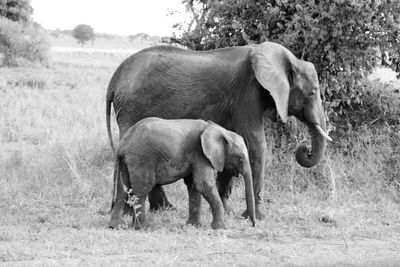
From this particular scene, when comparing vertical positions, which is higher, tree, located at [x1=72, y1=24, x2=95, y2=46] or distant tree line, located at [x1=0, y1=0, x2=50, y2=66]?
distant tree line, located at [x1=0, y1=0, x2=50, y2=66]

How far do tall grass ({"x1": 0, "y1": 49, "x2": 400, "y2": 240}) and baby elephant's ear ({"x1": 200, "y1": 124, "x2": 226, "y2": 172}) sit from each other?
0.66 metres

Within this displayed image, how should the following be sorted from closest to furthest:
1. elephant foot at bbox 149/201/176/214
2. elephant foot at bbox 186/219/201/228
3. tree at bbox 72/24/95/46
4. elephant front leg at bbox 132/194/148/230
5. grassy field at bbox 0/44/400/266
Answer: grassy field at bbox 0/44/400/266 < elephant front leg at bbox 132/194/148/230 < elephant foot at bbox 186/219/201/228 < elephant foot at bbox 149/201/176/214 < tree at bbox 72/24/95/46

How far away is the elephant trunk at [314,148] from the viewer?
8266 mm

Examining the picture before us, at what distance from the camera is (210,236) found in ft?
23.0

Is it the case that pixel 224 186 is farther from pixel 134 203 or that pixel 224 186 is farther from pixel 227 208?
pixel 134 203

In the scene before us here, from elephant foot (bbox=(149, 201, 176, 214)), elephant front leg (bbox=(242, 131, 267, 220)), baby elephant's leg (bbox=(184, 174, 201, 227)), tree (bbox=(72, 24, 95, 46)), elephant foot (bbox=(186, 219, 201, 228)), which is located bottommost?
tree (bbox=(72, 24, 95, 46))

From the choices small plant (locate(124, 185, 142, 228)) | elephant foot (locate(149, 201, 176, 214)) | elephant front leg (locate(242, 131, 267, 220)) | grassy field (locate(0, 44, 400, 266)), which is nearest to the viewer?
grassy field (locate(0, 44, 400, 266))

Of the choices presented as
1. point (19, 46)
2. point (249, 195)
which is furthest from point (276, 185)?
point (19, 46)

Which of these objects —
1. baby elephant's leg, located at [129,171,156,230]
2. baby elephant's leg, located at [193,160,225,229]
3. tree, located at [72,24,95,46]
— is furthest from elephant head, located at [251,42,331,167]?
tree, located at [72,24,95,46]

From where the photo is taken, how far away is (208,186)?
7199 mm

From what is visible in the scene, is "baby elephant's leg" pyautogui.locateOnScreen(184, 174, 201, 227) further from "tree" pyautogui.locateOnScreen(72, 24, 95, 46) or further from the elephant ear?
"tree" pyautogui.locateOnScreen(72, 24, 95, 46)

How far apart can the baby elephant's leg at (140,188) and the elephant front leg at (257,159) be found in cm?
121

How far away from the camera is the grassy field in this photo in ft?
20.7

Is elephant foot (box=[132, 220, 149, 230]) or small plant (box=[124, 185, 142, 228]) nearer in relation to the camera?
small plant (box=[124, 185, 142, 228])
